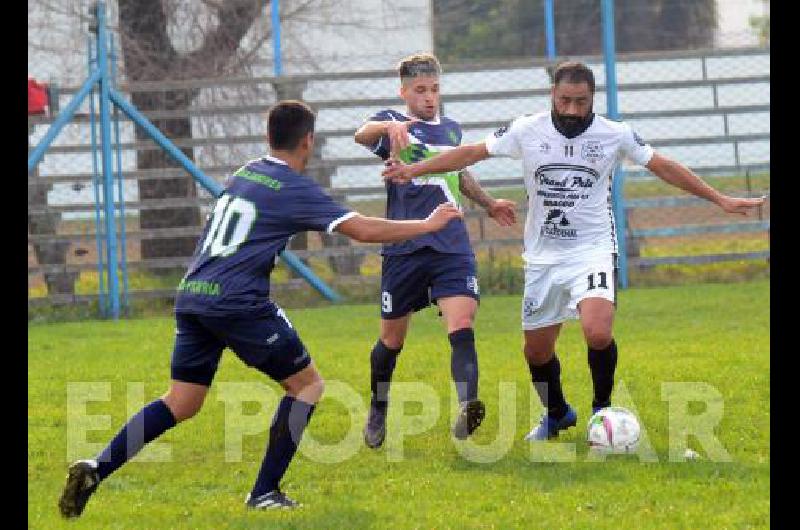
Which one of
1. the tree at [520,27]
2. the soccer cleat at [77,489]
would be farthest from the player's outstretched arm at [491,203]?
the tree at [520,27]

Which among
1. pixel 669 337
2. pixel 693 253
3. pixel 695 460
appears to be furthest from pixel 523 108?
pixel 695 460

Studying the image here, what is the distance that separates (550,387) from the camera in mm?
7895

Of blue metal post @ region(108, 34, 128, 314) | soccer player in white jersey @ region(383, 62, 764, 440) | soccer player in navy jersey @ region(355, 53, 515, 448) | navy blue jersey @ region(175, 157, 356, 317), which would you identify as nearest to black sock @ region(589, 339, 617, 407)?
soccer player in white jersey @ region(383, 62, 764, 440)

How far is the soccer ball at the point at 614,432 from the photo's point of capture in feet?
23.6

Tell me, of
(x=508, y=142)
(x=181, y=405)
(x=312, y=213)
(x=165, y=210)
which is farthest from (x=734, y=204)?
(x=165, y=210)

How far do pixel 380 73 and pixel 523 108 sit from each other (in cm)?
169

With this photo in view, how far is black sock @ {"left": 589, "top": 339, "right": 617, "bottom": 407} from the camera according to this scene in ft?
24.6

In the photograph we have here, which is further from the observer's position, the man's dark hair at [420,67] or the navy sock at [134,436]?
the man's dark hair at [420,67]

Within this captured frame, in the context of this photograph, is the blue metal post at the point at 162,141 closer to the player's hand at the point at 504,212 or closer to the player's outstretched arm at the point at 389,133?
the player's outstretched arm at the point at 389,133

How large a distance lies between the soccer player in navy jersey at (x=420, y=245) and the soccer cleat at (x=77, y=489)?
2.05 meters

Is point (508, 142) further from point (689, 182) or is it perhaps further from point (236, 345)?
point (236, 345)

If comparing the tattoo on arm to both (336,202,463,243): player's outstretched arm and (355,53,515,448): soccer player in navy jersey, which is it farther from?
(336,202,463,243): player's outstretched arm

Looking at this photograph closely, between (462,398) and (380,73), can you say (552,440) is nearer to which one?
(462,398)

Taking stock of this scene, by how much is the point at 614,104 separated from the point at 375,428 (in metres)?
9.27
